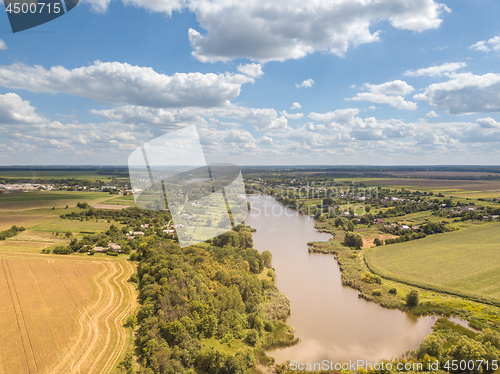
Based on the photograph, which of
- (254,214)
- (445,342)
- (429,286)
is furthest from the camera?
(254,214)

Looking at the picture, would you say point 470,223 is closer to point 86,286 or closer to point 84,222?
point 86,286

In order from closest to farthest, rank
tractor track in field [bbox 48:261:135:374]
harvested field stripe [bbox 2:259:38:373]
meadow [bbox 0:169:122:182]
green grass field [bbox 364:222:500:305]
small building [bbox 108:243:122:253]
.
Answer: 1. tractor track in field [bbox 48:261:135:374]
2. harvested field stripe [bbox 2:259:38:373]
3. green grass field [bbox 364:222:500:305]
4. small building [bbox 108:243:122:253]
5. meadow [bbox 0:169:122:182]

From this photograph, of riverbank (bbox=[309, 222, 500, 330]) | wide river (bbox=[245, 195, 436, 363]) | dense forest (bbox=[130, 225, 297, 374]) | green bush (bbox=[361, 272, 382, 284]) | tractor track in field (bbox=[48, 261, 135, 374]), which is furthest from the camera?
green bush (bbox=[361, 272, 382, 284])

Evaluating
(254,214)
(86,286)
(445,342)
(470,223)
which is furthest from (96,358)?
(470,223)

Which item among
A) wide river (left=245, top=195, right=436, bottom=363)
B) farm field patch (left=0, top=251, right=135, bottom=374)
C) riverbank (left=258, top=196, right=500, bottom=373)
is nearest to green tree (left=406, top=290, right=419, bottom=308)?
riverbank (left=258, top=196, right=500, bottom=373)

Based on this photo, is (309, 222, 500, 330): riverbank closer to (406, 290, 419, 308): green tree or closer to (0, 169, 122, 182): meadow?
(406, 290, 419, 308): green tree

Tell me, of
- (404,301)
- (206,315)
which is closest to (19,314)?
(206,315)
